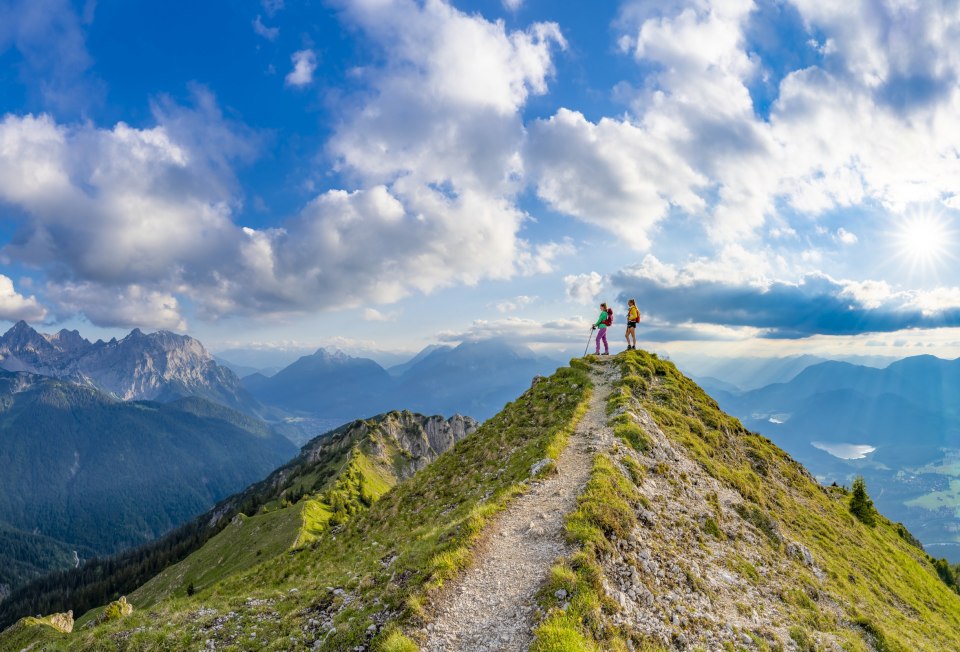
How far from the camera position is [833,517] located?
129 feet

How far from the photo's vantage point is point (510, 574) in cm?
1494

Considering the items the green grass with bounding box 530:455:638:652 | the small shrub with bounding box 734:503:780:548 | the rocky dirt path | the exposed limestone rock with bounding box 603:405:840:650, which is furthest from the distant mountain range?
the green grass with bounding box 530:455:638:652

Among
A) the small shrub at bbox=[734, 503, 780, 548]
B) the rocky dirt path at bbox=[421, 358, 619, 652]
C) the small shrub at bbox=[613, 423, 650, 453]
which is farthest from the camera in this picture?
the small shrub at bbox=[613, 423, 650, 453]

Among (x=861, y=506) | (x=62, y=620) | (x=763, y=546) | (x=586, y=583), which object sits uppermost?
(x=586, y=583)

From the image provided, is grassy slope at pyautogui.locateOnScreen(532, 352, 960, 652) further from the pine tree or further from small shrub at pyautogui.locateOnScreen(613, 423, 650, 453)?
the pine tree

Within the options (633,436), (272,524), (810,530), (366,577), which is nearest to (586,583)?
(366,577)

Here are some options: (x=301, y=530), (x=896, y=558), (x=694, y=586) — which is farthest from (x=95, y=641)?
(x=301, y=530)

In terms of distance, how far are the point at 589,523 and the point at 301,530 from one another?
77.5 m

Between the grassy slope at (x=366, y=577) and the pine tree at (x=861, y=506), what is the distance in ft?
148

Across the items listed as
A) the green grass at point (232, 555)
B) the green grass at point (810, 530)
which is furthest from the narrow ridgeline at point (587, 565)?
the green grass at point (232, 555)

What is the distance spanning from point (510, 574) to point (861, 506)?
60.9 m

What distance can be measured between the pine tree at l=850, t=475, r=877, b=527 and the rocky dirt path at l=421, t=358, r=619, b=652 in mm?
50638

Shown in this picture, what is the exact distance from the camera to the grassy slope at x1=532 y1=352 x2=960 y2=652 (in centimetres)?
1318

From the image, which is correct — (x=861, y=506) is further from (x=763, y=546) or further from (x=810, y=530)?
(x=763, y=546)
